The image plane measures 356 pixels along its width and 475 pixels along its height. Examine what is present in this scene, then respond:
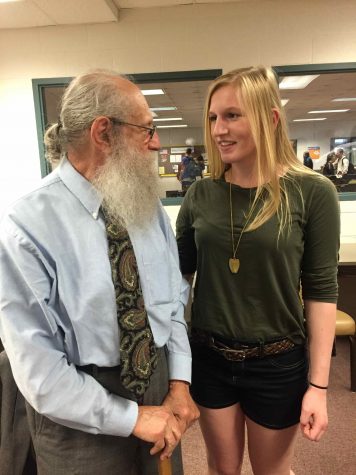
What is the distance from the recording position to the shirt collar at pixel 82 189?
34.7 inches

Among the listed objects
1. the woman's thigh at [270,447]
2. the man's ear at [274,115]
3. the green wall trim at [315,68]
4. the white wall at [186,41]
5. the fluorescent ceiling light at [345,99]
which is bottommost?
the woman's thigh at [270,447]

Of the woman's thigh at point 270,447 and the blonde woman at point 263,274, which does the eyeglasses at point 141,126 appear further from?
the woman's thigh at point 270,447

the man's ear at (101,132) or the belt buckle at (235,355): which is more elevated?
the man's ear at (101,132)

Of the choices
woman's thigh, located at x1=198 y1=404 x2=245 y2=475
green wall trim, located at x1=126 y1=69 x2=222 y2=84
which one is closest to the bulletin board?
green wall trim, located at x1=126 y1=69 x2=222 y2=84

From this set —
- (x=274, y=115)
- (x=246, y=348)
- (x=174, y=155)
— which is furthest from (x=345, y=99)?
(x=246, y=348)

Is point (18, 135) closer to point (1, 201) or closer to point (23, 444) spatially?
point (1, 201)

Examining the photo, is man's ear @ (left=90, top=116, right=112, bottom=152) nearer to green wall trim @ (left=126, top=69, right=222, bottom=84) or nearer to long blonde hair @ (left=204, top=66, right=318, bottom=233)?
long blonde hair @ (left=204, top=66, right=318, bottom=233)

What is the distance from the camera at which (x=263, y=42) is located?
120 inches

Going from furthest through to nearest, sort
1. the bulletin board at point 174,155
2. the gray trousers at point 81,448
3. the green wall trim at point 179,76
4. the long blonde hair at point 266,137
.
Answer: the bulletin board at point 174,155, the green wall trim at point 179,76, the long blonde hair at point 266,137, the gray trousers at point 81,448

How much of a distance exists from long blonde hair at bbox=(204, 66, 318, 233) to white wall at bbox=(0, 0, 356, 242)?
7.59ft

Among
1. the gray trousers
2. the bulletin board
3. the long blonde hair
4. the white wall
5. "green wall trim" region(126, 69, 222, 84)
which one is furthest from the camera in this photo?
the bulletin board

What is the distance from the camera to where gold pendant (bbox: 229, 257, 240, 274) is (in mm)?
1054

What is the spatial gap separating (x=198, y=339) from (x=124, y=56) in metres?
2.79

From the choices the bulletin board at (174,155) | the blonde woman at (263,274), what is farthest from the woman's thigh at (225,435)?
the bulletin board at (174,155)
